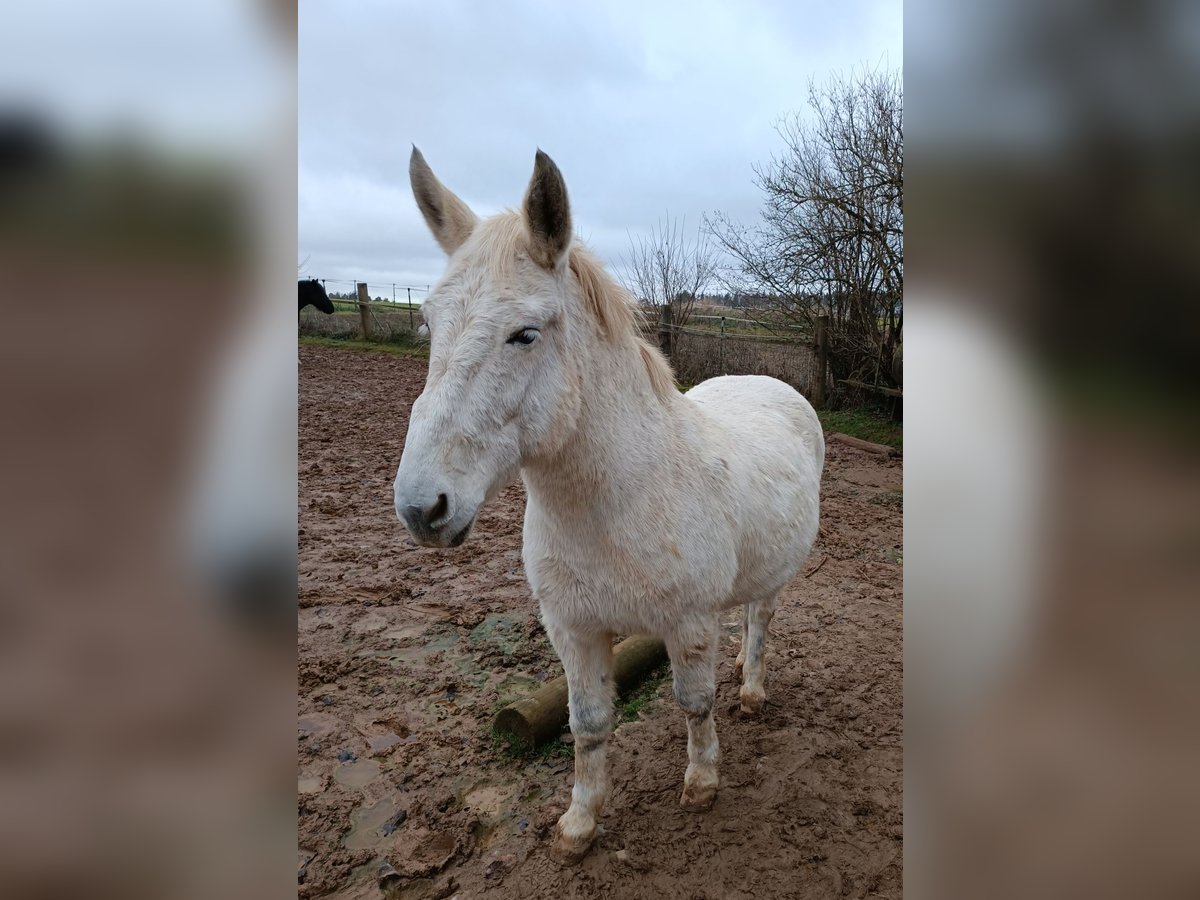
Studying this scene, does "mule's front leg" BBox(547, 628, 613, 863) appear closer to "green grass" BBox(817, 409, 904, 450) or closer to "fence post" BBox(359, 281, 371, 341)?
"green grass" BBox(817, 409, 904, 450)

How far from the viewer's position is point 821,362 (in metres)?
11.4

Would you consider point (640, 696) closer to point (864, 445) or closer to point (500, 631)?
point (500, 631)

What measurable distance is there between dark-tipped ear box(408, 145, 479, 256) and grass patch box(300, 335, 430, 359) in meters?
15.5

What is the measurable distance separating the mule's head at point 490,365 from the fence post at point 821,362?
33.2 feet

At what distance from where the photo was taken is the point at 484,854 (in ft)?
8.28

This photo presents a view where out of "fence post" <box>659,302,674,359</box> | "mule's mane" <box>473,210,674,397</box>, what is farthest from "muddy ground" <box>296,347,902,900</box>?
"fence post" <box>659,302,674,359</box>

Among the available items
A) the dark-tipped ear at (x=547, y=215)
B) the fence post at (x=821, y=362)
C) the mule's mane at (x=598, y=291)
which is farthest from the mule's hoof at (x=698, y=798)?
the fence post at (x=821, y=362)

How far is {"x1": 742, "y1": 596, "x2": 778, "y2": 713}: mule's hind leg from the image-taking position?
3.50 m

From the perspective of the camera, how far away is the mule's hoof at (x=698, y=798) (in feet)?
9.12

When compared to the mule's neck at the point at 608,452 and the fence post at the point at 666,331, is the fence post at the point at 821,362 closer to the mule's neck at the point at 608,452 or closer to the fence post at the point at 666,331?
the fence post at the point at 666,331

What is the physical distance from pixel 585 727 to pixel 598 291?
1.74m
